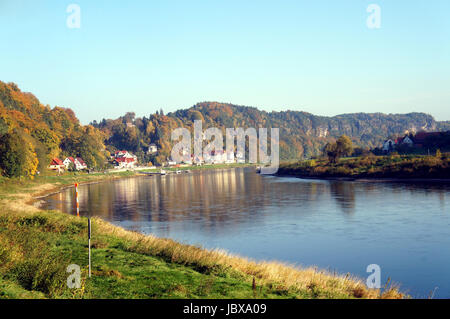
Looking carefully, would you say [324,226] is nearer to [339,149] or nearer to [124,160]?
[339,149]

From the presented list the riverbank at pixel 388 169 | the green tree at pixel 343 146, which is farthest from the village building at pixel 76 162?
the green tree at pixel 343 146

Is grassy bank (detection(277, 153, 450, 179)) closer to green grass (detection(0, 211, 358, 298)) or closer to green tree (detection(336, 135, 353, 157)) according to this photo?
green tree (detection(336, 135, 353, 157))

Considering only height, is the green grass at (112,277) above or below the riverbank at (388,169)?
above

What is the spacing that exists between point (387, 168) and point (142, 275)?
267ft

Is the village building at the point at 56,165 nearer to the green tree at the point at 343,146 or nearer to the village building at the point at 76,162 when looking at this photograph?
the village building at the point at 76,162

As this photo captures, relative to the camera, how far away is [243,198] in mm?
61844

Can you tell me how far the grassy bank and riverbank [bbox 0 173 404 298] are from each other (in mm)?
69300

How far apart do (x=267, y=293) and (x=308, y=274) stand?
4960 millimetres

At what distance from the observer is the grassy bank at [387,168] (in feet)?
255

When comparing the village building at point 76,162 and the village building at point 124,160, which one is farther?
the village building at point 124,160

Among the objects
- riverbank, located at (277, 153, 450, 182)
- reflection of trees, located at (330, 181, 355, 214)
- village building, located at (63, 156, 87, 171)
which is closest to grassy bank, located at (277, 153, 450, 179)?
riverbank, located at (277, 153, 450, 182)

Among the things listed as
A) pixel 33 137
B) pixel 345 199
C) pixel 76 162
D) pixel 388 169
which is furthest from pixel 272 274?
pixel 76 162
